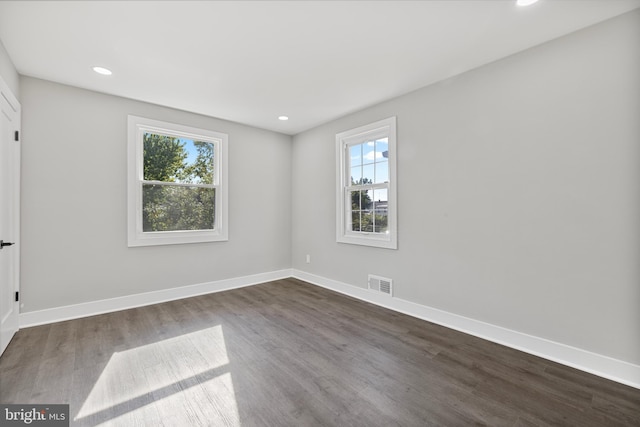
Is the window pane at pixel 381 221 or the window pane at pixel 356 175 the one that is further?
the window pane at pixel 356 175

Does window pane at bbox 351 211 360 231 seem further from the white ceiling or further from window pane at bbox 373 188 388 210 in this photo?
the white ceiling

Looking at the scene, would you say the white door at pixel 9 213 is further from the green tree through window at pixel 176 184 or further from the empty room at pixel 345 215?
the green tree through window at pixel 176 184

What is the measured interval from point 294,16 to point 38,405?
312cm

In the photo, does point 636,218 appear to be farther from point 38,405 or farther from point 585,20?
point 38,405

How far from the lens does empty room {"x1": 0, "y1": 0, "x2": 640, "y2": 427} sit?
76.7 inches

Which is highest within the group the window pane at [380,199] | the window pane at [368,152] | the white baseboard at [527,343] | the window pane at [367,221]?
the window pane at [368,152]

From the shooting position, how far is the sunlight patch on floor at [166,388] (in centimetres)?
168

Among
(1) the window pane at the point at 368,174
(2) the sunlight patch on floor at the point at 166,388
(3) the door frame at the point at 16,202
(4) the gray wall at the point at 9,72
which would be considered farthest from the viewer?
(1) the window pane at the point at 368,174

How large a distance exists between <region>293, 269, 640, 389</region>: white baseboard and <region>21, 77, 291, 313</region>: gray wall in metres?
2.75

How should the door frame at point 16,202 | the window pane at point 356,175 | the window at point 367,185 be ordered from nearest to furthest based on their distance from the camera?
the door frame at point 16,202, the window at point 367,185, the window pane at point 356,175

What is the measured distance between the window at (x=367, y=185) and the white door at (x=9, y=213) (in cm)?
355

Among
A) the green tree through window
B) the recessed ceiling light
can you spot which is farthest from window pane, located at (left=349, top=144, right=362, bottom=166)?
the recessed ceiling light

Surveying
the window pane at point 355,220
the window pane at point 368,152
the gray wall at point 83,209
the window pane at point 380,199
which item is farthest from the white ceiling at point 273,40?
the window pane at point 355,220

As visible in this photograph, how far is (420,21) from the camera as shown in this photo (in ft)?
6.96
